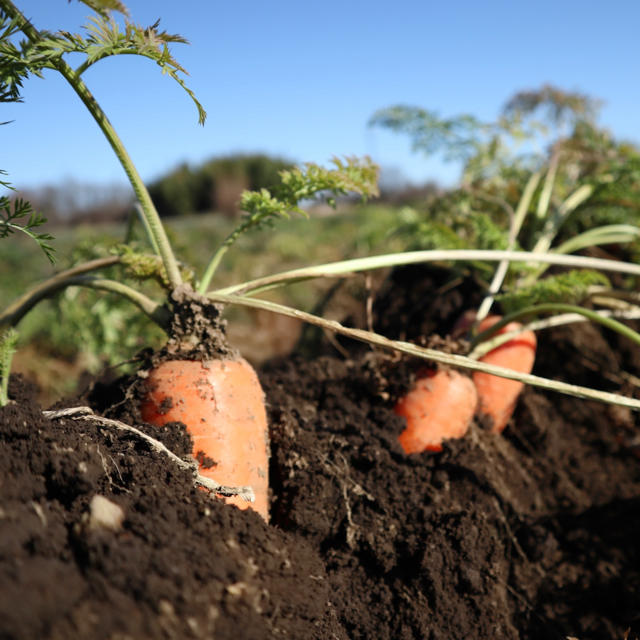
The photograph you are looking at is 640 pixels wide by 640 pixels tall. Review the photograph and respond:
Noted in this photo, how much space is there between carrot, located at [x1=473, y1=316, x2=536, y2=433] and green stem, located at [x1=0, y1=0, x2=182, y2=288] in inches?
60.7

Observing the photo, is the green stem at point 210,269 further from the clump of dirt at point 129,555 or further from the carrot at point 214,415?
the clump of dirt at point 129,555

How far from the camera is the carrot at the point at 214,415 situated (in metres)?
1.79

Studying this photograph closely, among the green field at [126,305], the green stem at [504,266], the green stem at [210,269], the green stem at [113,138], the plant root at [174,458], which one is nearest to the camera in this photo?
the green stem at [113,138]

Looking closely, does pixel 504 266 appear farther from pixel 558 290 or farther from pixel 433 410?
pixel 433 410

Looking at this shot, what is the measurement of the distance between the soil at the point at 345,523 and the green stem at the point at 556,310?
42 centimetres

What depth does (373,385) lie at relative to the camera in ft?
7.79

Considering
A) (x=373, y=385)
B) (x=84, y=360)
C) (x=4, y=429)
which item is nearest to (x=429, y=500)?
(x=373, y=385)

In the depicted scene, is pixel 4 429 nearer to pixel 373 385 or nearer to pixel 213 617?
pixel 213 617

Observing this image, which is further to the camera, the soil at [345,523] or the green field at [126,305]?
the green field at [126,305]

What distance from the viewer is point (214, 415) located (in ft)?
5.96

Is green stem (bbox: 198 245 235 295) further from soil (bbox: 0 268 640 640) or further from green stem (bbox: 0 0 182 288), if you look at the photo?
soil (bbox: 0 268 640 640)

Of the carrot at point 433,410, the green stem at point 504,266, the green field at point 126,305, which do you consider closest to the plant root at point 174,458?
the green field at point 126,305

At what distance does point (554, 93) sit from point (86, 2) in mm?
3799

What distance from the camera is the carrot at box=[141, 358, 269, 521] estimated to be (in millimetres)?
1789
